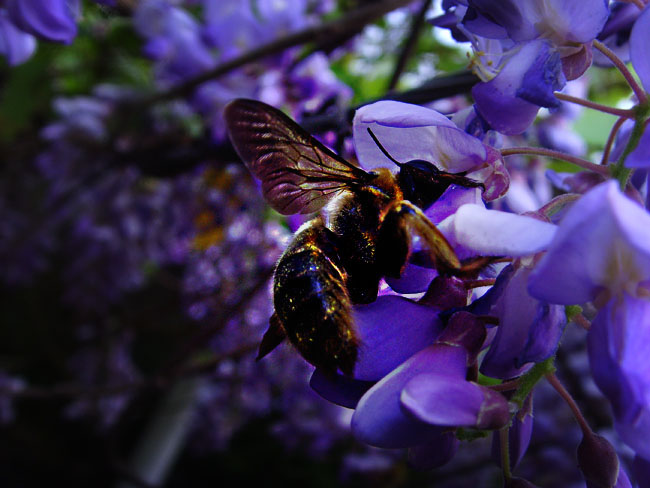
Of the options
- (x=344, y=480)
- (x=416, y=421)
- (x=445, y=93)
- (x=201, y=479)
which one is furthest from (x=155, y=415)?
(x=416, y=421)

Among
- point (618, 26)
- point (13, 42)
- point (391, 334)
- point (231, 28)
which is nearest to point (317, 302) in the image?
point (391, 334)

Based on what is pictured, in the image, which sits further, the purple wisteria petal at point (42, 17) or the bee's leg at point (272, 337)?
the purple wisteria petal at point (42, 17)

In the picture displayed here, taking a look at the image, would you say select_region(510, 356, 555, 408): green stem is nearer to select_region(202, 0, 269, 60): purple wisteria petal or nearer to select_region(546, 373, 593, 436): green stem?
select_region(546, 373, 593, 436): green stem

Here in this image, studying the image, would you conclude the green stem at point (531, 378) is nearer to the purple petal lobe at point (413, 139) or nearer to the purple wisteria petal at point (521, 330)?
the purple wisteria petal at point (521, 330)

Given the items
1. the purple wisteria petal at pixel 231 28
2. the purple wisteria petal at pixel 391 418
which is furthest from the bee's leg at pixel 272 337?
the purple wisteria petal at pixel 231 28

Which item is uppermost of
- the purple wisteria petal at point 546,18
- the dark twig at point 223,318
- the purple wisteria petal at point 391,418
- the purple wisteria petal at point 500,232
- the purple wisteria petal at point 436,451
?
the purple wisteria petal at point 546,18

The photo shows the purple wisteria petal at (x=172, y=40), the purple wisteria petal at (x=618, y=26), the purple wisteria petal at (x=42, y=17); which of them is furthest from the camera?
the purple wisteria petal at (x=172, y=40)

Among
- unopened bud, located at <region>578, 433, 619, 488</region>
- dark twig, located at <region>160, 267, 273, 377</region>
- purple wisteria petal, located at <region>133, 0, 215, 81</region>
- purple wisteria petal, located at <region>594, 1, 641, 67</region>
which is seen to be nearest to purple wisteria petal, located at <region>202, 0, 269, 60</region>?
purple wisteria petal, located at <region>133, 0, 215, 81</region>
